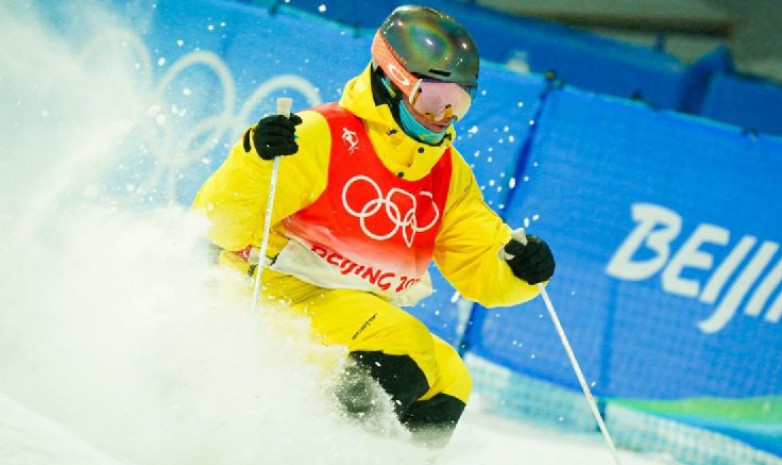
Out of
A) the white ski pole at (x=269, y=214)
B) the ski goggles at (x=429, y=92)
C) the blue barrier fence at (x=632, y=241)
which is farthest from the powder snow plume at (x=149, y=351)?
the blue barrier fence at (x=632, y=241)

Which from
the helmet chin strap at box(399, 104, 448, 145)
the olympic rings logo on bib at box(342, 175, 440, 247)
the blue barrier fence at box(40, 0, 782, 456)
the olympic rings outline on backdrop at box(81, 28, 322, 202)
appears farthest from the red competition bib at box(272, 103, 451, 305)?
the olympic rings outline on backdrop at box(81, 28, 322, 202)

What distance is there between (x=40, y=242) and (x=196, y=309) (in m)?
1.89

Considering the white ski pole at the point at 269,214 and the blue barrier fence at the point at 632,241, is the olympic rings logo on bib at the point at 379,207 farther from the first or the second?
the blue barrier fence at the point at 632,241

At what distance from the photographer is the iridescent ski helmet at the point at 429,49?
3.33 metres

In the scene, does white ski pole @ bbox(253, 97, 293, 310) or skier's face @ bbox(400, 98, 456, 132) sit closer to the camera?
white ski pole @ bbox(253, 97, 293, 310)

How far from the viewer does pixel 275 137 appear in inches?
122

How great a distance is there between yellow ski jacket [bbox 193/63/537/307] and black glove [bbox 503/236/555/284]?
86mm

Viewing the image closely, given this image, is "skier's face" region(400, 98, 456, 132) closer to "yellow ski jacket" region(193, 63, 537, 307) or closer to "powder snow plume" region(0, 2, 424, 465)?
"yellow ski jacket" region(193, 63, 537, 307)

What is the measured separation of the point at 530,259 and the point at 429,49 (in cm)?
87

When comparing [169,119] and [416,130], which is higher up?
[416,130]

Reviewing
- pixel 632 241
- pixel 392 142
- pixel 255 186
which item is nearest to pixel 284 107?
pixel 255 186

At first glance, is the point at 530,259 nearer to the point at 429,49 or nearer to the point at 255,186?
the point at 429,49

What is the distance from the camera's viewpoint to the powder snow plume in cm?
290

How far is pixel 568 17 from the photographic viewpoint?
8.50 metres
